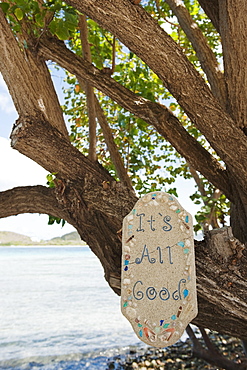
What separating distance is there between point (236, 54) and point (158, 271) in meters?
1.92

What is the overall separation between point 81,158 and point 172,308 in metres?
1.47

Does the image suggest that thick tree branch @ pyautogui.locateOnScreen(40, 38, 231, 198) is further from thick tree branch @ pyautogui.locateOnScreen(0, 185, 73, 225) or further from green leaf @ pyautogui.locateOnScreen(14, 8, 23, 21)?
thick tree branch @ pyautogui.locateOnScreen(0, 185, 73, 225)

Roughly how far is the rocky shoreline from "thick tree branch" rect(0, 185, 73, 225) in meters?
3.58

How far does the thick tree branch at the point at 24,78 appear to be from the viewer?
2.85m

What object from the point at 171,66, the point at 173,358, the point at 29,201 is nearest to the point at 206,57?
the point at 171,66

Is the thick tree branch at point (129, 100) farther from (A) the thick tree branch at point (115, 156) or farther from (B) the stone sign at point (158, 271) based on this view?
Result: (B) the stone sign at point (158, 271)

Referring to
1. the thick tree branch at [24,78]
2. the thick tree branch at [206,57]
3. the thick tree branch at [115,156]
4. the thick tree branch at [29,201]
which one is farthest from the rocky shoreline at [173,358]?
the thick tree branch at [24,78]

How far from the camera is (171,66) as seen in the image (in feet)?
8.72

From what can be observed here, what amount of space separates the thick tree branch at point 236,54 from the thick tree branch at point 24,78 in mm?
1333

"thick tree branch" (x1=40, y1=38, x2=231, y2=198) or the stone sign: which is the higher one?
"thick tree branch" (x1=40, y1=38, x2=231, y2=198)

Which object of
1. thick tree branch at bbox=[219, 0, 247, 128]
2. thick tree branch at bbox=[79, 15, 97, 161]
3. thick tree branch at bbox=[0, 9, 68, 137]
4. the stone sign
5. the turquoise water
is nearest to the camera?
the stone sign

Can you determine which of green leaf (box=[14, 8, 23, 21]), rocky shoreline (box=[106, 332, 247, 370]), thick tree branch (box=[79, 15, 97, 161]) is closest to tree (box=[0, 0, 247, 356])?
green leaf (box=[14, 8, 23, 21])

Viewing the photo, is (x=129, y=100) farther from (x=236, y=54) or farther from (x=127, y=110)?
(x=236, y=54)

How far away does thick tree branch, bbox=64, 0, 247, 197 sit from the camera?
256 cm
